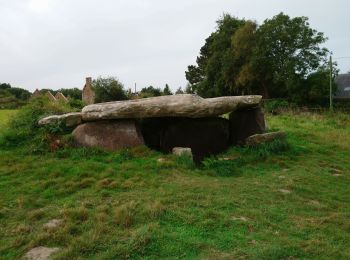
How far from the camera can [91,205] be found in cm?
567

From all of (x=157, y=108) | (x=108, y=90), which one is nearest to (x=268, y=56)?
(x=108, y=90)

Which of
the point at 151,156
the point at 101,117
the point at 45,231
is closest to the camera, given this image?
the point at 45,231

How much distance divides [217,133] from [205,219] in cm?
531

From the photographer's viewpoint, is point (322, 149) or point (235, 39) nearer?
point (322, 149)

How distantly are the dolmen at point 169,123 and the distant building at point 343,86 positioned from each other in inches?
1185

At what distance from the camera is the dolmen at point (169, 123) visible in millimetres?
9102

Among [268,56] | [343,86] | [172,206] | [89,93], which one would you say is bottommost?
[172,206]

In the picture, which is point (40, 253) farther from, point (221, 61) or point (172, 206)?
point (221, 61)

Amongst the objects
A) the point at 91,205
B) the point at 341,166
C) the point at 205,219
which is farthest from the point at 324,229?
the point at 341,166

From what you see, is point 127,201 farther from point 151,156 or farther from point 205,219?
point 151,156

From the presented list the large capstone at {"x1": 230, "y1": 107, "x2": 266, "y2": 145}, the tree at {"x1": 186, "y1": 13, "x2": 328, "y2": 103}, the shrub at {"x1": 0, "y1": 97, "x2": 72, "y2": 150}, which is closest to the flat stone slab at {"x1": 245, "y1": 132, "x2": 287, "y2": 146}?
the large capstone at {"x1": 230, "y1": 107, "x2": 266, "y2": 145}

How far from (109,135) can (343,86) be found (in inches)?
1419

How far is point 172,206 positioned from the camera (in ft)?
18.1

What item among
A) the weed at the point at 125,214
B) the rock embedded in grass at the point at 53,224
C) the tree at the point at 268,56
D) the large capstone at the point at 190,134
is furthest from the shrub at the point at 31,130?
the tree at the point at 268,56
